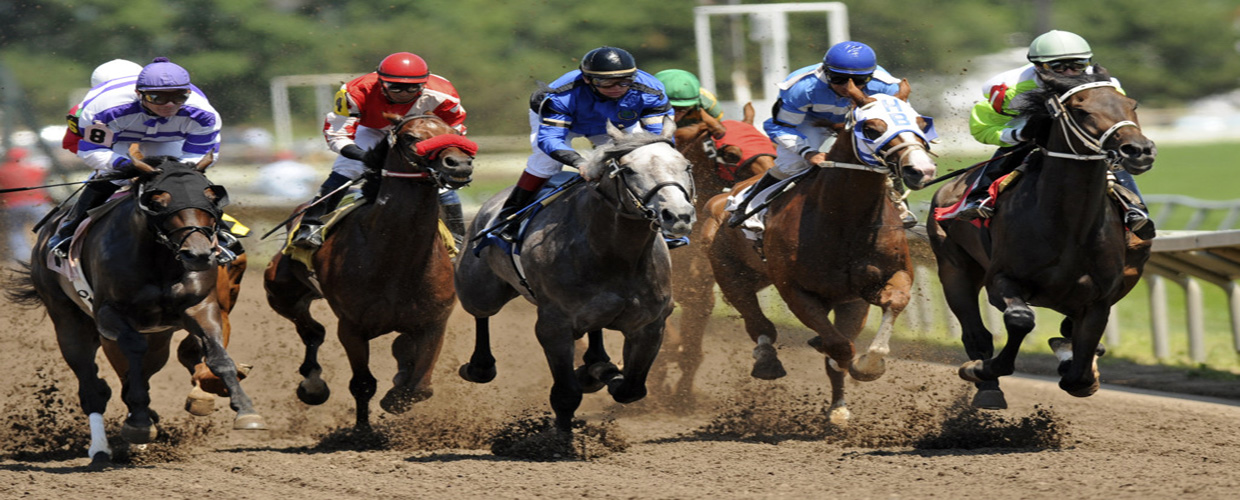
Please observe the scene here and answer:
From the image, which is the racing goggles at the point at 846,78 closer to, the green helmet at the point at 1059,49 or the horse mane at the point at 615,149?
the green helmet at the point at 1059,49

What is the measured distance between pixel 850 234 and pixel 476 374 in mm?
2530

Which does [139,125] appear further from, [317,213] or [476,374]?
[476,374]

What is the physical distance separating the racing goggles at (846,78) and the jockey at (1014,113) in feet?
2.52

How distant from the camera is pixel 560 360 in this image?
7723mm

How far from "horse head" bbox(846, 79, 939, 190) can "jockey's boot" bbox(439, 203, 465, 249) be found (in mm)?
2795

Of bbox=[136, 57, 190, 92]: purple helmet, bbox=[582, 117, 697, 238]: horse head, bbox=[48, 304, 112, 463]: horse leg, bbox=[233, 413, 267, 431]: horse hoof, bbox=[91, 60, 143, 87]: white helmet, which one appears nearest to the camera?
bbox=[582, 117, 697, 238]: horse head

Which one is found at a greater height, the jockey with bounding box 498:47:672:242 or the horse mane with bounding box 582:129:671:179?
the jockey with bounding box 498:47:672:242

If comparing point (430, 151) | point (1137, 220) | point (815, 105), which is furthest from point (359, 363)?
point (1137, 220)

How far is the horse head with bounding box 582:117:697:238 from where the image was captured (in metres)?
6.74

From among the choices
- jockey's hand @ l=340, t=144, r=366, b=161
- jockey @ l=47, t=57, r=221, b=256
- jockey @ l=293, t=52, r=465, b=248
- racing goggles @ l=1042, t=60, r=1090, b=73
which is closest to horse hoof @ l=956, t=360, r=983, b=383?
racing goggles @ l=1042, t=60, r=1090, b=73

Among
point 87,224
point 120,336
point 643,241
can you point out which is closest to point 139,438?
point 120,336

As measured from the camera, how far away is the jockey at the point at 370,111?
838cm

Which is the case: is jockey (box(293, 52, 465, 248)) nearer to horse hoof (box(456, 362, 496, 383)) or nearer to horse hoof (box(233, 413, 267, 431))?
horse hoof (box(456, 362, 496, 383))

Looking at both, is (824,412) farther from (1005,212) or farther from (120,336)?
(120,336)
